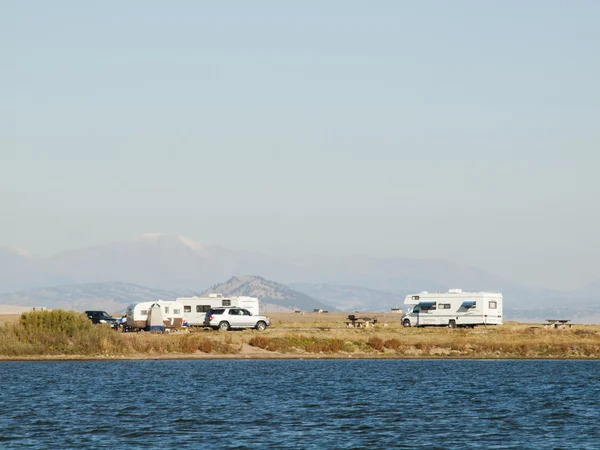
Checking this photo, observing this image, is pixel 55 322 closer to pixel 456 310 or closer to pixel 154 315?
pixel 154 315

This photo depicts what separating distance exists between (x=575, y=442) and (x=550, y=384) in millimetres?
23437

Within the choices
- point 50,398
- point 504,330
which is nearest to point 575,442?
point 50,398

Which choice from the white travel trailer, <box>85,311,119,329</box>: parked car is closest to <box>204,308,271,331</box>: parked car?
the white travel trailer

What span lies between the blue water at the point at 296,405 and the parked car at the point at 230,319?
1552 centimetres

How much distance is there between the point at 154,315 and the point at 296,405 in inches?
1666

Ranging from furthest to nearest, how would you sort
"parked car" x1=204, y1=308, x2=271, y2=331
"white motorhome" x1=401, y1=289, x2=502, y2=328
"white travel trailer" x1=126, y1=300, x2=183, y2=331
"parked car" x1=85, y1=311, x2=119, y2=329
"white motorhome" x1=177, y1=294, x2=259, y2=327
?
1. "parked car" x1=85, y1=311, x2=119, y2=329
2. "white motorhome" x1=401, y1=289, x2=502, y2=328
3. "white motorhome" x1=177, y1=294, x2=259, y2=327
4. "parked car" x1=204, y1=308, x2=271, y2=331
5. "white travel trailer" x1=126, y1=300, x2=183, y2=331

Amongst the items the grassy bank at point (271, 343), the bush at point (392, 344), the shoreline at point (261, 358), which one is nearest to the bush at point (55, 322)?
the grassy bank at point (271, 343)

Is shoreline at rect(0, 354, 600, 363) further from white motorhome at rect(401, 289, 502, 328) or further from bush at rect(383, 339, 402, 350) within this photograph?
white motorhome at rect(401, 289, 502, 328)

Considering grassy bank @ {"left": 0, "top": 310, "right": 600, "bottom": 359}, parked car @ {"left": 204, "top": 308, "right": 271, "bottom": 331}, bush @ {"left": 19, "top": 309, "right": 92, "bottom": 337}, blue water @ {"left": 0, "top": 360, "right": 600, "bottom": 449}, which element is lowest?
blue water @ {"left": 0, "top": 360, "right": 600, "bottom": 449}

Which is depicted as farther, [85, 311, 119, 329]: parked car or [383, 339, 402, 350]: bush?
[85, 311, 119, 329]: parked car

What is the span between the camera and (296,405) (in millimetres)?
49156

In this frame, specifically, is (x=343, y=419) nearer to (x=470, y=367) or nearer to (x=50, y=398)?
(x=50, y=398)

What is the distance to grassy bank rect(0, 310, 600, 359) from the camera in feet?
250

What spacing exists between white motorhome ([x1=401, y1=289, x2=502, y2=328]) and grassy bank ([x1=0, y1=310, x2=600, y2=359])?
17.2ft
